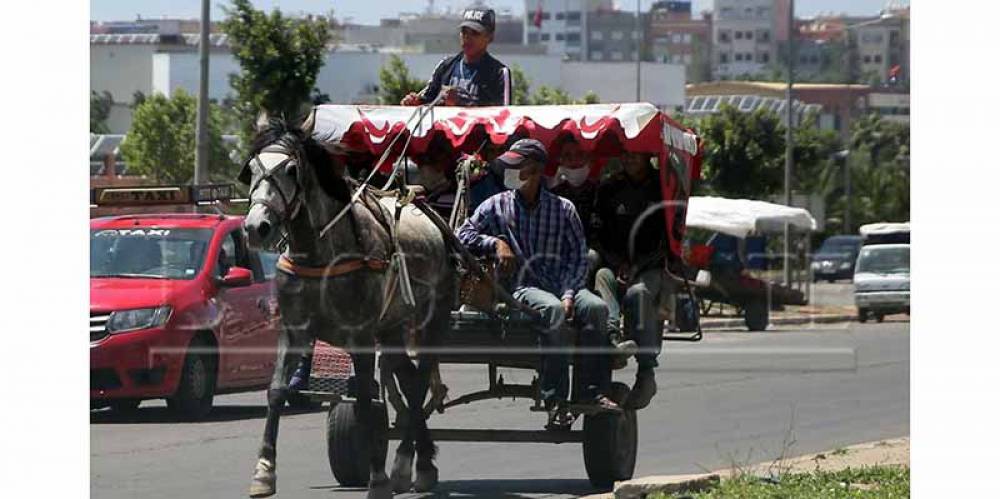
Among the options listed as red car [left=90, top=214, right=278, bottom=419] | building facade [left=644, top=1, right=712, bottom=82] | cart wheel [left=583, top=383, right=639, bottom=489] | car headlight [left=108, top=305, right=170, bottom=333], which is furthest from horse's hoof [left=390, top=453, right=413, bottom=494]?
building facade [left=644, top=1, right=712, bottom=82]

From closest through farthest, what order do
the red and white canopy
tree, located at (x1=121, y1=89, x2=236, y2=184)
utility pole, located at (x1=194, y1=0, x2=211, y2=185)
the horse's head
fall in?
the horse's head → the red and white canopy → utility pole, located at (x1=194, y1=0, x2=211, y2=185) → tree, located at (x1=121, y1=89, x2=236, y2=184)

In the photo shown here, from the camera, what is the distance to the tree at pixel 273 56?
21406 millimetres

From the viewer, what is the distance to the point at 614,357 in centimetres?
1029

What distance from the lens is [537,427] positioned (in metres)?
14.3

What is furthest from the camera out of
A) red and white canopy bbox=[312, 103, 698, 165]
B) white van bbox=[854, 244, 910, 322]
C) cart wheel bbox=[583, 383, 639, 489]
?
white van bbox=[854, 244, 910, 322]

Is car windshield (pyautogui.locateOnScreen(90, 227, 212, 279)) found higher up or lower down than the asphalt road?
higher up

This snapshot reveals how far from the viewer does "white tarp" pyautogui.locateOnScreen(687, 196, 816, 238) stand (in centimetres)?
3250

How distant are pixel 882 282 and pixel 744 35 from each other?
40820 mm

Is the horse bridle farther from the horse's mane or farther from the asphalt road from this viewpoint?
the asphalt road

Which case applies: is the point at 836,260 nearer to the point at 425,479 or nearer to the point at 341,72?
the point at 341,72

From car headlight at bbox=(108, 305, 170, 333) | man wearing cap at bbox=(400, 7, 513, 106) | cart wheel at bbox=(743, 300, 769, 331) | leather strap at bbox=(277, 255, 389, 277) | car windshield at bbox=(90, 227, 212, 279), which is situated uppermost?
man wearing cap at bbox=(400, 7, 513, 106)

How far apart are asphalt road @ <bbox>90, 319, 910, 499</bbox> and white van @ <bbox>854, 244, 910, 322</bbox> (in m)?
13.6

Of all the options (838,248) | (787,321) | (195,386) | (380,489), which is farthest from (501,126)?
(838,248)
